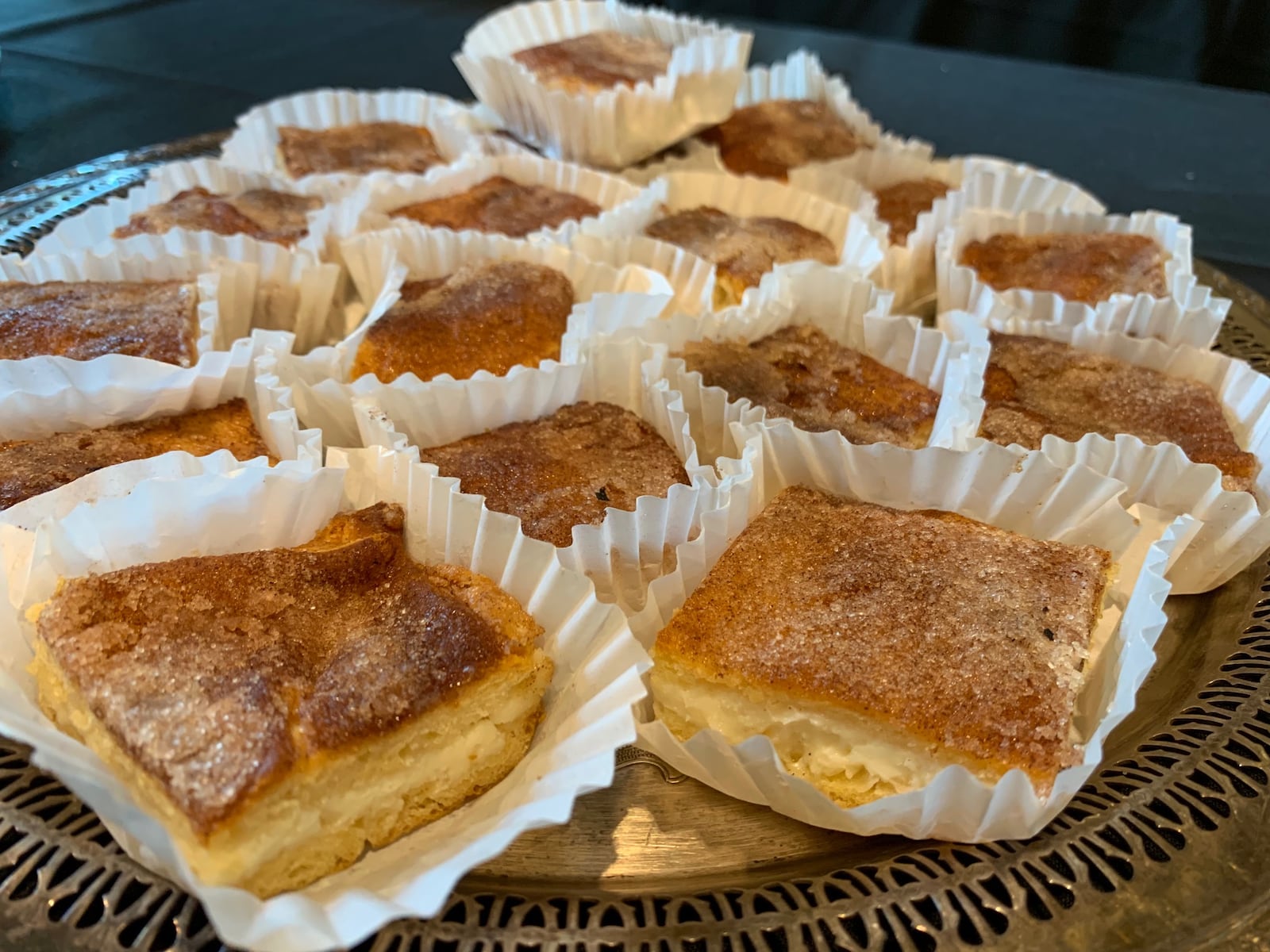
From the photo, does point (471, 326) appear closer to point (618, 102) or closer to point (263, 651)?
point (263, 651)

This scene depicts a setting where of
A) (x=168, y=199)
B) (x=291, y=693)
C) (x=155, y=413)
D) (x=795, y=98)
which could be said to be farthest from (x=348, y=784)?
(x=795, y=98)

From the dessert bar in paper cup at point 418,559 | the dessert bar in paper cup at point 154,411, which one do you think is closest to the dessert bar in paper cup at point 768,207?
the dessert bar in paper cup at point 154,411

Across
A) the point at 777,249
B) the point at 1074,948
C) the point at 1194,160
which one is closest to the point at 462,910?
the point at 1074,948

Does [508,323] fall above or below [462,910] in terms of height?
above

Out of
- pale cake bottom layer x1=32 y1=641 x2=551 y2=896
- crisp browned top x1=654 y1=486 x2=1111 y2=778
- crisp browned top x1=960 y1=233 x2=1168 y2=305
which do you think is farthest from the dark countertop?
pale cake bottom layer x1=32 y1=641 x2=551 y2=896

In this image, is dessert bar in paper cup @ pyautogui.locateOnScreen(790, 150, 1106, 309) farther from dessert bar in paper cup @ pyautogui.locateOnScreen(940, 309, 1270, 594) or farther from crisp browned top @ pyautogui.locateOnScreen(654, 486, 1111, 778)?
crisp browned top @ pyautogui.locateOnScreen(654, 486, 1111, 778)

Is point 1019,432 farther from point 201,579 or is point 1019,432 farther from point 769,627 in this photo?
point 201,579

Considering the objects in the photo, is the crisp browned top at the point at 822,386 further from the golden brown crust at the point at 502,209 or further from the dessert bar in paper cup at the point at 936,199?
the golden brown crust at the point at 502,209
